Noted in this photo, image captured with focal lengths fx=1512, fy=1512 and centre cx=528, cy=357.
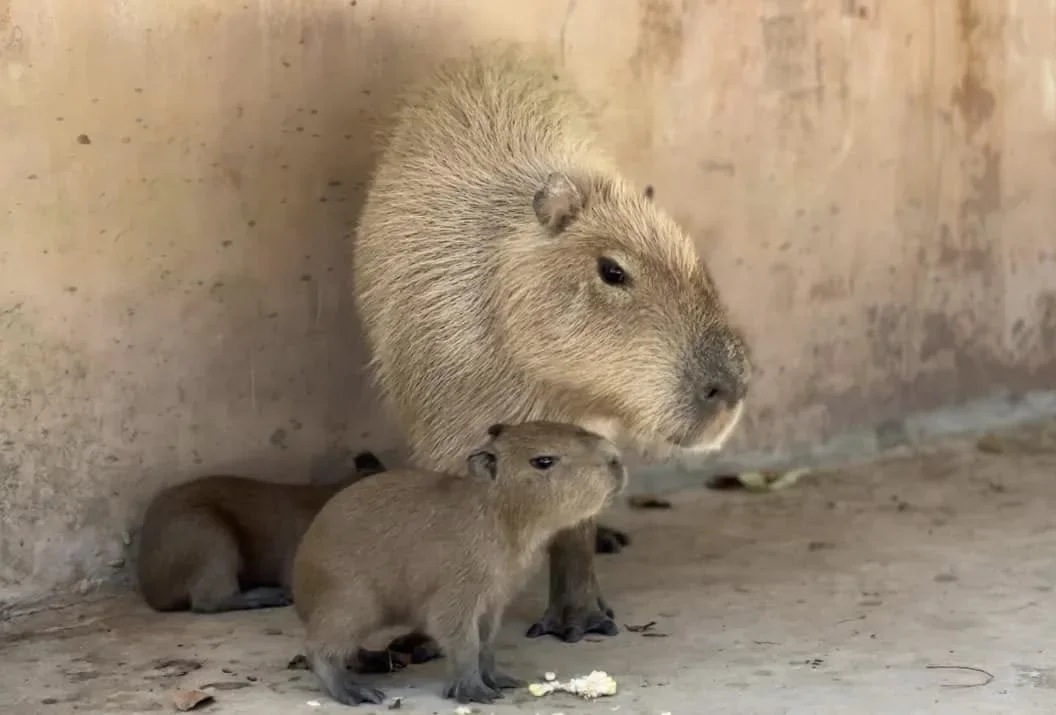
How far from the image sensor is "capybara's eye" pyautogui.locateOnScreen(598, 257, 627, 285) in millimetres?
4008

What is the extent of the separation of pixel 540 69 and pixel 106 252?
4.96 feet

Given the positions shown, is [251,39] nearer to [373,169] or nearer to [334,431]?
[373,169]

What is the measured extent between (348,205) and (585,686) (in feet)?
6.45

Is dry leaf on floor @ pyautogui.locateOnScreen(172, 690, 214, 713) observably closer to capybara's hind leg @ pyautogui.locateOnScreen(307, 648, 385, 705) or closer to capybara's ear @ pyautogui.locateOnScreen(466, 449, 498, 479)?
capybara's hind leg @ pyautogui.locateOnScreen(307, 648, 385, 705)

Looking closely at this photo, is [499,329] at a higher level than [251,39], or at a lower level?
lower

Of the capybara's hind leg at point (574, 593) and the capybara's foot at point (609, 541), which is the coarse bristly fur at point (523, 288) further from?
the capybara's foot at point (609, 541)

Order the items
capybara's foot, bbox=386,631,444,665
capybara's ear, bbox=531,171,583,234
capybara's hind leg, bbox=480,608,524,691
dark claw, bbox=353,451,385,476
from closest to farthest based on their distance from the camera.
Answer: capybara's hind leg, bbox=480,608,524,691 → capybara's foot, bbox=386,631,444,665 → capybara's ear, bbox=531,171,583,234 → dark claw, bbox=353,451,385,476

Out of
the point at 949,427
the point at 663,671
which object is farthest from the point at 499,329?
the point at 949,427

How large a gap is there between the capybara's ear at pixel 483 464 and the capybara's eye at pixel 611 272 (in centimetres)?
69

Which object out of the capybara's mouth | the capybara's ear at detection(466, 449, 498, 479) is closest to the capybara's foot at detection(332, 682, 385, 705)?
the capybara's ear at detection(466, 449, 498, 479)

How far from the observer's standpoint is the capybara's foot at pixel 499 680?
3.67m

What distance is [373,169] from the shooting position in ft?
15.9

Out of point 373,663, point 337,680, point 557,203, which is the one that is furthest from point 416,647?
point 557,203

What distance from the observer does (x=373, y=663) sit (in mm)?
3832
